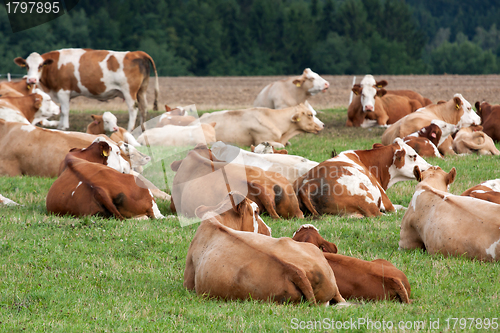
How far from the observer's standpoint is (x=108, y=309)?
15.5 feet

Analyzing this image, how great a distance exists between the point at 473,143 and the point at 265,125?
5167 mm

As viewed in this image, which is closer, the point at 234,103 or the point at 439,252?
the point at 439,252

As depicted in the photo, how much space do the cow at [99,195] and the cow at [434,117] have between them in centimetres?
830

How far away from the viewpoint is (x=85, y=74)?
17922 mm

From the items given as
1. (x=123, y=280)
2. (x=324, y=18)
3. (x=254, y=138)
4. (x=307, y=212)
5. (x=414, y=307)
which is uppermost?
(x=414, y=307)

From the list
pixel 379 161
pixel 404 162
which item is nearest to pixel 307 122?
pixel 379 161

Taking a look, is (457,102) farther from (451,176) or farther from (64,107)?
(64,107)

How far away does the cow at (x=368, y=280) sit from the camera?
4938mm

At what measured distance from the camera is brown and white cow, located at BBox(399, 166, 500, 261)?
5941mm

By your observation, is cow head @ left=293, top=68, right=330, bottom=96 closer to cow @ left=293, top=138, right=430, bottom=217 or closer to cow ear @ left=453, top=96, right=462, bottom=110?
cow ear @ left=453, top=96, right=462, bottom=110

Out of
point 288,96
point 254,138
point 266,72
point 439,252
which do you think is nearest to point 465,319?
point 439,252

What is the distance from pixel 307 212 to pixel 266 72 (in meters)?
68.4

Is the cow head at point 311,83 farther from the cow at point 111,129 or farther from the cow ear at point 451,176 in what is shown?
the cow ear at point 451,176

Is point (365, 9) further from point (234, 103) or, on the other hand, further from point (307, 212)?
point (307, 212)
